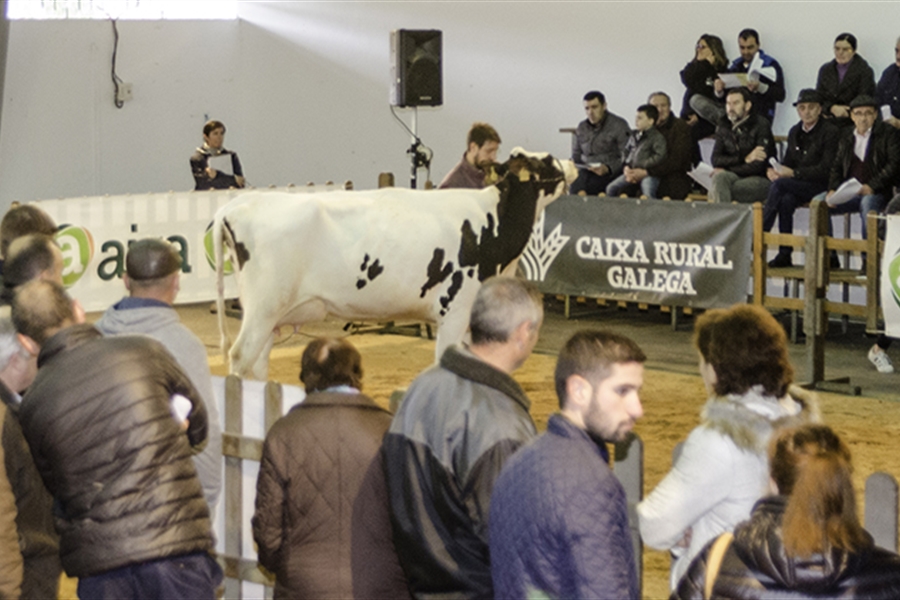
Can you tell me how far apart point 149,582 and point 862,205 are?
1026cm

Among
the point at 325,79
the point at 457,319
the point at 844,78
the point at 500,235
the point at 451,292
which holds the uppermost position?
the point at 325,79

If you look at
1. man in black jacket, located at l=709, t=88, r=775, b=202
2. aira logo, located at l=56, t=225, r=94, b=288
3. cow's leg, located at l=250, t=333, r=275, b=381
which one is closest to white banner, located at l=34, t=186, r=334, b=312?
aira logo, located at l=56, t=225, r=94, b=288

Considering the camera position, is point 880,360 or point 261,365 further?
point 880,360

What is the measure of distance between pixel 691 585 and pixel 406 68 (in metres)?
13.2

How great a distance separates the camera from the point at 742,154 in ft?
48.5

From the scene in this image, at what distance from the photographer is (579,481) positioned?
332 cm

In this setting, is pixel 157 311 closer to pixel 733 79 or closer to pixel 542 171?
pixel 542 171

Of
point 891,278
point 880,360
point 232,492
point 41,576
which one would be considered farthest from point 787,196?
point 41,576

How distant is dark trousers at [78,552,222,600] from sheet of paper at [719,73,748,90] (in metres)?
12.3

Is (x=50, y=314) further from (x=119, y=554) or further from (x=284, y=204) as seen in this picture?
(x=284, y=204)

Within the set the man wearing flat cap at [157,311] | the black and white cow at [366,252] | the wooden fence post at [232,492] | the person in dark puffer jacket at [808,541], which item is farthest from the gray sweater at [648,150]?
the person in dark puffer jacket at [808,541]

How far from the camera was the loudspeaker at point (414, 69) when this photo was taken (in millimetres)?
16156

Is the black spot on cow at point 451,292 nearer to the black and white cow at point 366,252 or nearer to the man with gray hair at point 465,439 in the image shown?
the black and white cow at point 366,252

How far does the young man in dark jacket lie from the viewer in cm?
329
